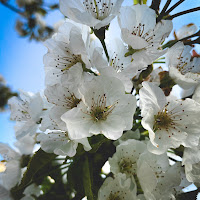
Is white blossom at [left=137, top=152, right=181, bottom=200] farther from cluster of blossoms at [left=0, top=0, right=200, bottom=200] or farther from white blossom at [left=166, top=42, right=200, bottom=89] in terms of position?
white blossom at [left=166, top=42, right=200, bottom=89]

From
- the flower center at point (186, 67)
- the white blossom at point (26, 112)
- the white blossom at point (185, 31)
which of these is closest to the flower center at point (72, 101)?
the white blossom at point (26, 112)

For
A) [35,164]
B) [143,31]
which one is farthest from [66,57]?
[35,164]

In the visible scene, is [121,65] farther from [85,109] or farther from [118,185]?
[118,185]

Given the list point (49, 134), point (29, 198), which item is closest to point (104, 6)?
point (49, 134)

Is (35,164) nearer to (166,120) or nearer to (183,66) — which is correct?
(166,120)

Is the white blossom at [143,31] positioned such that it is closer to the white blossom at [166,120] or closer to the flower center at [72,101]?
the white blossom at [166,120]

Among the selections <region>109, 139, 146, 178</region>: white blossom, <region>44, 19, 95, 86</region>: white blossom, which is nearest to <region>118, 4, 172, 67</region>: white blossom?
<region>44, 19, 95, 86</region>: white blossom
